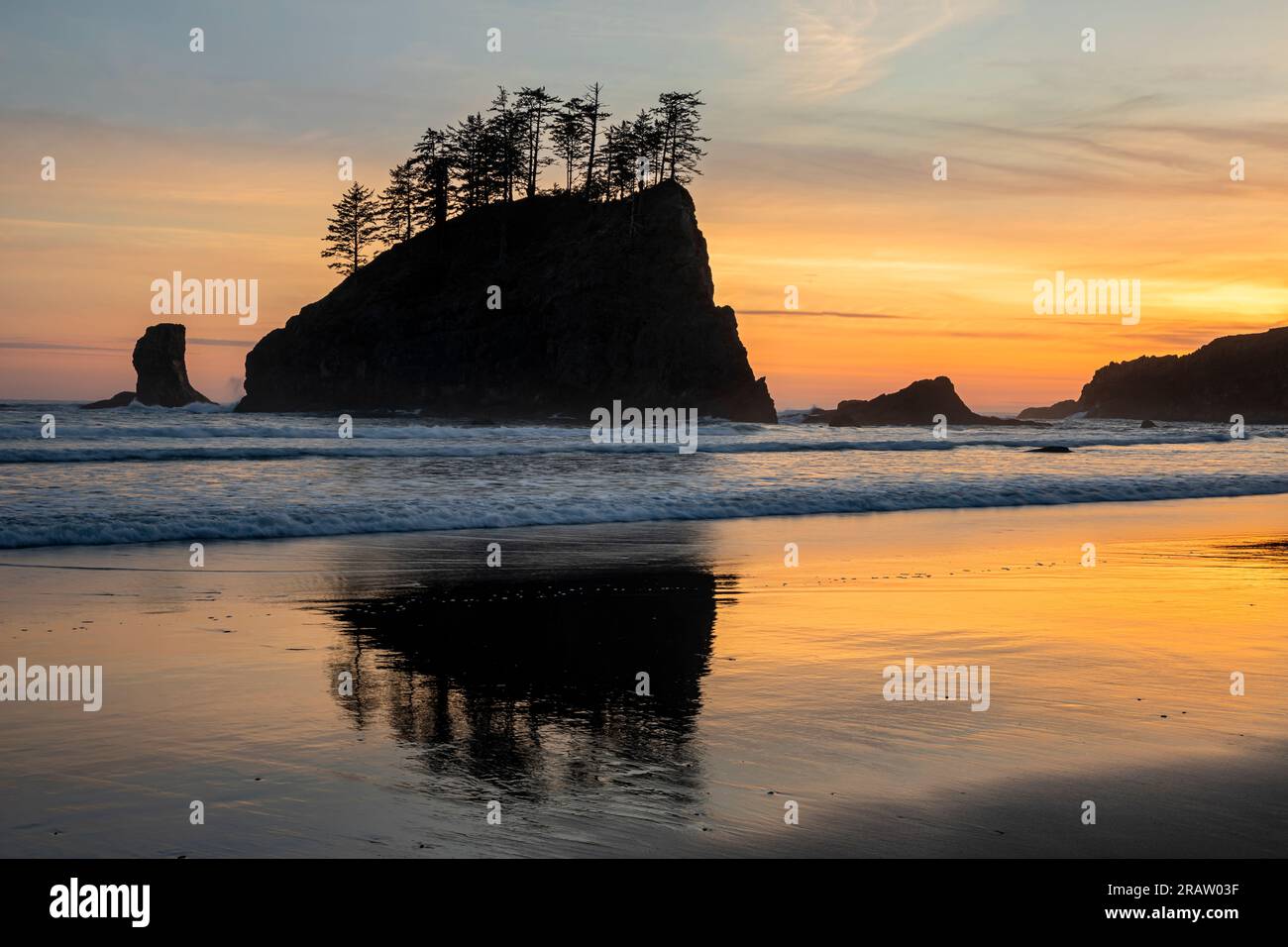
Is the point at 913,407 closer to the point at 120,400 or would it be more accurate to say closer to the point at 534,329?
the point at 534,329

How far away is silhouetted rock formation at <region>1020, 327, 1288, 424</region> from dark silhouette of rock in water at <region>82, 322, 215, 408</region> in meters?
108

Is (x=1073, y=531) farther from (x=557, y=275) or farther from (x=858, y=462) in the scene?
(x=557, y=275)

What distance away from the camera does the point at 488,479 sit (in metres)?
24.9

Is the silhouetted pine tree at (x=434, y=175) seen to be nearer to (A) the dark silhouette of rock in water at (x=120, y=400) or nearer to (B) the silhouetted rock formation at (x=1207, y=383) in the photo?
(A) the dark silhouette of rock in water at (x=120, y=400)

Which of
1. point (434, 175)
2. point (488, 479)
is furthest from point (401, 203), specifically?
point (488, 479)

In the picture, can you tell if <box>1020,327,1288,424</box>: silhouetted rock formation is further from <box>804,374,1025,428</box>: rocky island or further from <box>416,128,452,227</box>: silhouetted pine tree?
<box>416,128,452,227</box>: silhouetted pine tree

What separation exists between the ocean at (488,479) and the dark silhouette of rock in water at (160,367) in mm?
59815

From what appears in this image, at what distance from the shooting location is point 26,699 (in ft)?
22.7

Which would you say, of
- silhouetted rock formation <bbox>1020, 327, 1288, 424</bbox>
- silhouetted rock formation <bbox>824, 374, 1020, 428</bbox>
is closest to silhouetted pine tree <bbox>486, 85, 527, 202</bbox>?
silhouetted rock formation <bbox>824, 374, 1020, 428</bbox>

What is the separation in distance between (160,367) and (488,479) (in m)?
87.1

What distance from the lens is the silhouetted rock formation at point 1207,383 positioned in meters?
126

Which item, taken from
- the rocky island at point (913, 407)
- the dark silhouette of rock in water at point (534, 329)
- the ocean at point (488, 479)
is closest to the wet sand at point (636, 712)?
the ocean at point (488, 479)

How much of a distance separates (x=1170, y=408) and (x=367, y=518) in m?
134

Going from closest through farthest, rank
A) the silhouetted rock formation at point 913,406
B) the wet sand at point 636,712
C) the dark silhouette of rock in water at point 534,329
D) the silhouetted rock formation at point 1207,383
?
the wet sand at point 636,712
the dark silhouette of rock in water at point 534,329
the silhouetted rock formation at point 913,406
the silhouetted rock formation at point 1207,383
